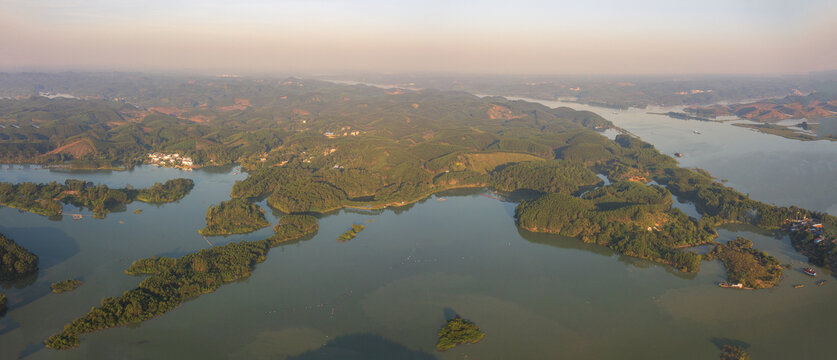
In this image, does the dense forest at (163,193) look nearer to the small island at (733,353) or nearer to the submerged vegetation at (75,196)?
the submerged vegetation at (75,196)

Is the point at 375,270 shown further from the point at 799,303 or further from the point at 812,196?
the point at 812,196

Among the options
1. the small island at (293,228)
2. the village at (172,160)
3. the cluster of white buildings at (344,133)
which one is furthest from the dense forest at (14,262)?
the cluster of white buildings at (344,133)

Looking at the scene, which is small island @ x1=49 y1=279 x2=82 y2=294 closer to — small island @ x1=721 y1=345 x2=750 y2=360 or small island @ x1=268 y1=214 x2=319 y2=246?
small island @ x1=268 y1=214 x2=319 y2=246

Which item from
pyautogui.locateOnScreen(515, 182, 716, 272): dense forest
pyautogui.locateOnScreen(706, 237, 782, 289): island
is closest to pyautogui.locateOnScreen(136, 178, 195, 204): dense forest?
pyautogui.locateOnScreen(515, 182, 716, 272): dense forest

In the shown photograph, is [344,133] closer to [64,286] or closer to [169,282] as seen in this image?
[169,282]

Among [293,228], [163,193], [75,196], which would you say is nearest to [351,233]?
[293,228]

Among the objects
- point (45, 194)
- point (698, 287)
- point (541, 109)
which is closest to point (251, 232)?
point (45, 194)
